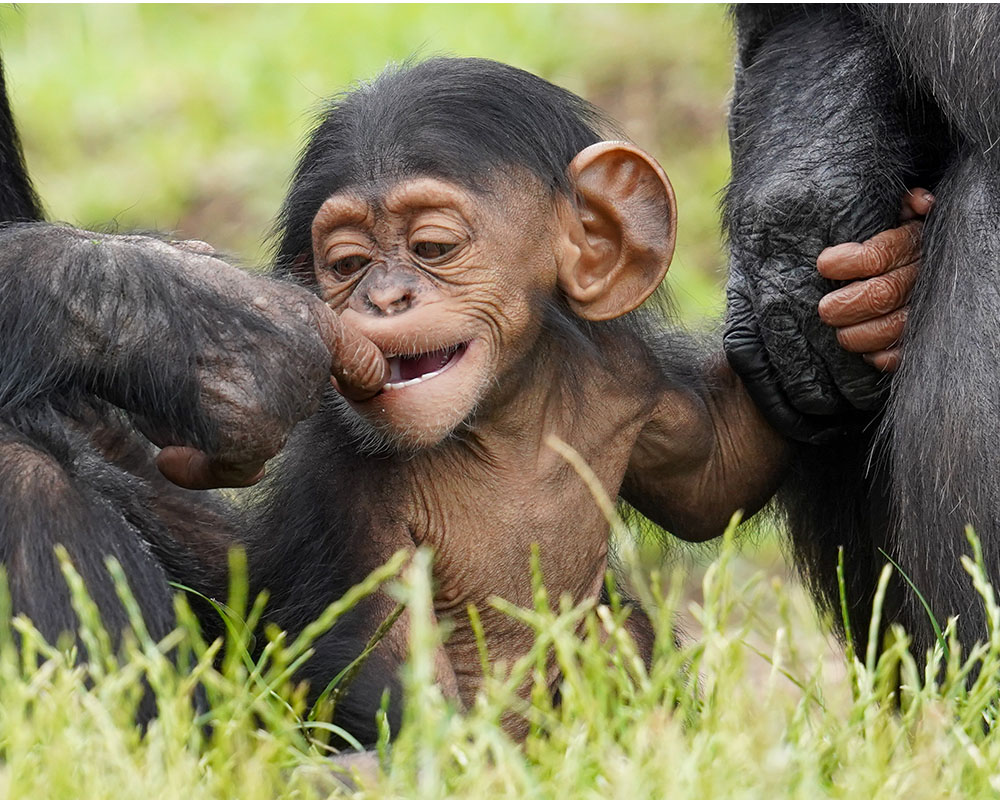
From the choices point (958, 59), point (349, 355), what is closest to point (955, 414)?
point (958, 59)

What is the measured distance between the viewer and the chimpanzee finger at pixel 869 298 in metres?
3.61

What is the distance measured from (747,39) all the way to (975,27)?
957mm

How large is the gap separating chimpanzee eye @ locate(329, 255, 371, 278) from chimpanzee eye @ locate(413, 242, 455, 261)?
0.36ft

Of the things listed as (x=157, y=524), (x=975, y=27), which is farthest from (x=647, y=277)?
(x=157, y=524)

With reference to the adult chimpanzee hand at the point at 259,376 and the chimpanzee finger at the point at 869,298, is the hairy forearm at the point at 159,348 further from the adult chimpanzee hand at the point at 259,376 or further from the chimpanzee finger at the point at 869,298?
the chimpanzee finger at the point at 869,298

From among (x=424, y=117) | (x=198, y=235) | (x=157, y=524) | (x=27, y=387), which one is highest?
(x=424, y=117)

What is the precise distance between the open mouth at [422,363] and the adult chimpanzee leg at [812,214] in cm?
82

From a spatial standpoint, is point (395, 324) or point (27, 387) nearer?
point (27, 387)

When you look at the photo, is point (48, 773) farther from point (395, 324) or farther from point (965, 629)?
point (965, 629)

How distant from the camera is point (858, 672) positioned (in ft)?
8.23

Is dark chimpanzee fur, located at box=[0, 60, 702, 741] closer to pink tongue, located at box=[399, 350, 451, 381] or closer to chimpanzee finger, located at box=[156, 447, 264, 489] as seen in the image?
chimpanzee finger, located at box=[156, 447, 264, 489]

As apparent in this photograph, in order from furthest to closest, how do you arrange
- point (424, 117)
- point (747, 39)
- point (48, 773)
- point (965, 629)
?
point (747, 39) → point (424, 117) → point (965, 629) → point (48, 773)

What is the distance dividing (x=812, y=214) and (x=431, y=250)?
2.96 feet

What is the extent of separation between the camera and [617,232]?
3.71 m
